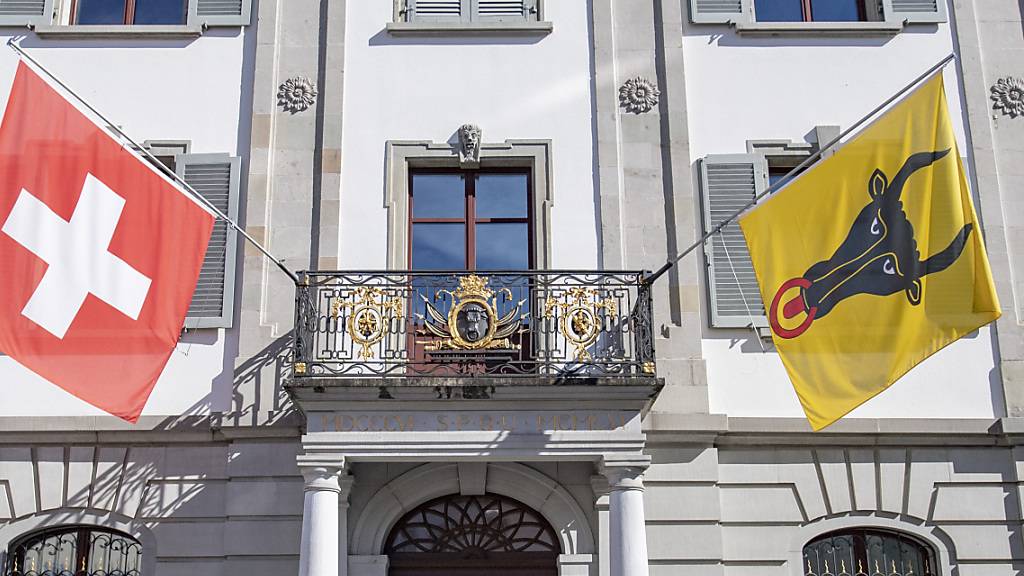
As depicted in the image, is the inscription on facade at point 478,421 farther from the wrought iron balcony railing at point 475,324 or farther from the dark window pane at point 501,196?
the dark window pane at point 501,196

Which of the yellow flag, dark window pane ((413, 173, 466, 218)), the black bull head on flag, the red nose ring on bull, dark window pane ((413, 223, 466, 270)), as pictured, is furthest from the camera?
dark window pane ((413, 173, 466, 218))

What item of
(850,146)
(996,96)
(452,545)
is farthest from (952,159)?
(452,545)

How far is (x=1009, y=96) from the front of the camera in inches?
615

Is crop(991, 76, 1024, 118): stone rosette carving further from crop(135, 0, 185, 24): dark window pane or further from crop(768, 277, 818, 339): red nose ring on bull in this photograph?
crop(135, 0, 185, 24): dark window pane

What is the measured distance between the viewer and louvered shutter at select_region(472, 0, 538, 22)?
52.5 ft

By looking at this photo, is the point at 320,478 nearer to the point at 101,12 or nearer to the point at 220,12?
the point at 220,12

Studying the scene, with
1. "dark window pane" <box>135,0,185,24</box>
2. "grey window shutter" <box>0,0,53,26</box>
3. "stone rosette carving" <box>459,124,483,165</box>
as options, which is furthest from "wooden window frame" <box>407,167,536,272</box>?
"grey window shutter" <box>0,0,53,26</box>

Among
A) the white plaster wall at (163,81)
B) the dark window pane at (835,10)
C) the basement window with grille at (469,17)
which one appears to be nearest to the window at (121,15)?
the white plaster wall at (163,81)

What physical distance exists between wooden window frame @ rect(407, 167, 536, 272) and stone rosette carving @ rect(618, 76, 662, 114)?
1452 mm

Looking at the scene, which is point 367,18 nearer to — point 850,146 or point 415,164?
point 415,164

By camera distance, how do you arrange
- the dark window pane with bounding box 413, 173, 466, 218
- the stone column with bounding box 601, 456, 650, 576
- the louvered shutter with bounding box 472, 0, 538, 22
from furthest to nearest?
the louvered shutter with bounding box 472, 0, 538, 22 → the dark window pane with bounding box 413, 173, 466, 218 → the stone column with bounding box 601, 456, 650, 576

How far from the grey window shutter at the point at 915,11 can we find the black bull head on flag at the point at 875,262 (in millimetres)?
4217

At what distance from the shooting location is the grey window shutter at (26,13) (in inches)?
620

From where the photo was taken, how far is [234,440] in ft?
46.3
